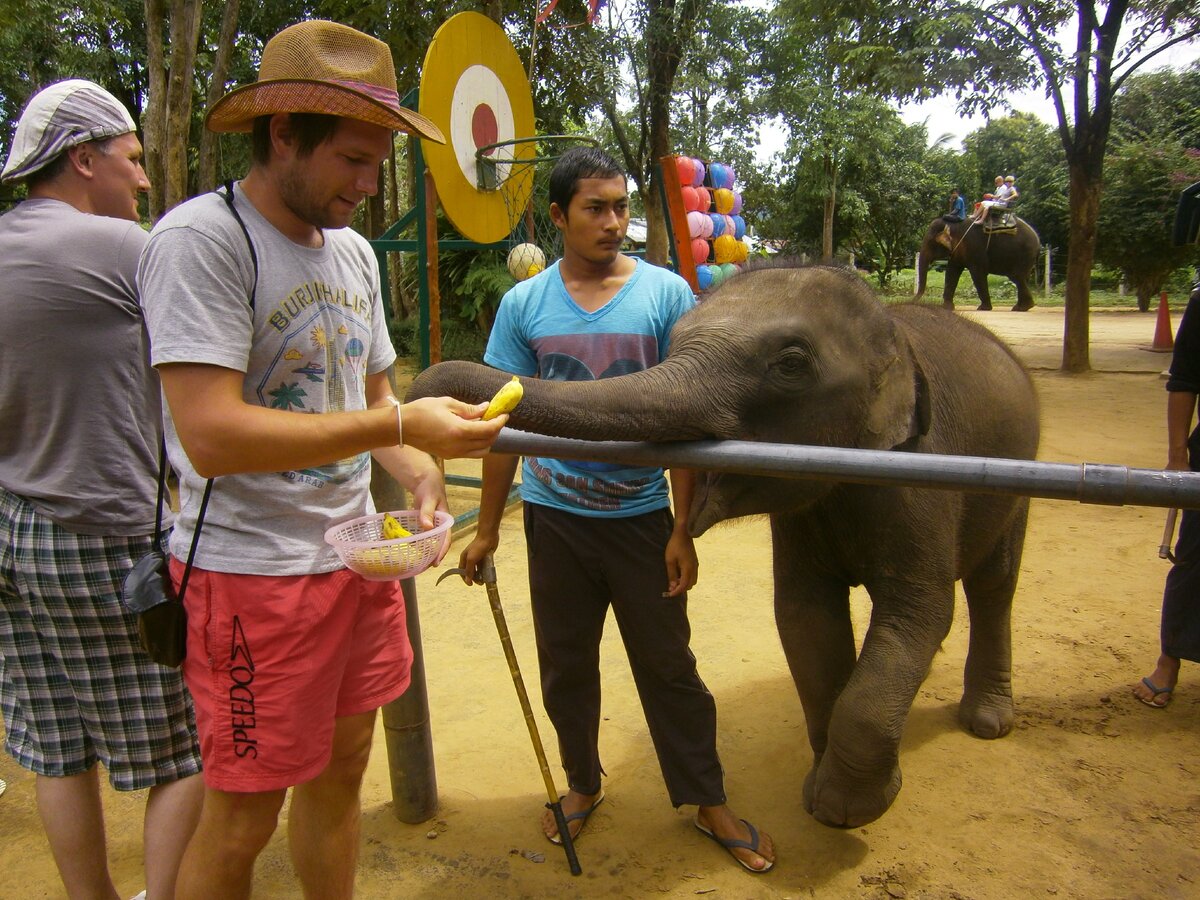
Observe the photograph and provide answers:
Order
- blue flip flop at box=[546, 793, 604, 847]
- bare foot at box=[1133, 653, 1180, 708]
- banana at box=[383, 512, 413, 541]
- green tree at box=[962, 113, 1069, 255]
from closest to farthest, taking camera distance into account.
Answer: banana at box=[383, 512, 413, 541]
blue flip flop at box=[546, 793, 604, 847]
bare foot at box=[1133, 653, 1180, 708]
green tree at box=[962, 113, 1069, 255]

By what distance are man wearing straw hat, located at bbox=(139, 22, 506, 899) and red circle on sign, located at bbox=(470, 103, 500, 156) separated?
433 centimetres

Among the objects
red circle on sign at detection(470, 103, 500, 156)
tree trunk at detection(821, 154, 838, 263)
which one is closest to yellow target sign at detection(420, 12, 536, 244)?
red circle on sign at detection(470, 103, 500, 156)

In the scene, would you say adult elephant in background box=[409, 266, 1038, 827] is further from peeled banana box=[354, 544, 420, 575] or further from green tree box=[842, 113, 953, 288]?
green tree box=[842, 113, 953, 288]

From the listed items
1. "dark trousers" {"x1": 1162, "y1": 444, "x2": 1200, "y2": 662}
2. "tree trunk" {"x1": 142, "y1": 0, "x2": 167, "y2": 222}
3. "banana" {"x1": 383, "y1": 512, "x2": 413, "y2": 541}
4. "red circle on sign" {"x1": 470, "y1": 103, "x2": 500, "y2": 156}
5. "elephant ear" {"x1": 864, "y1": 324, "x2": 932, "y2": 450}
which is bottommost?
"dark trousers" {"x1": 1162, "y1": 444, "x2": 1200, "y2": 662}

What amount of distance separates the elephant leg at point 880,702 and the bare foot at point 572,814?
30.4 inches

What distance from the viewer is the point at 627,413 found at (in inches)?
78.3

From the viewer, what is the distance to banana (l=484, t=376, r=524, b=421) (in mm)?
1643

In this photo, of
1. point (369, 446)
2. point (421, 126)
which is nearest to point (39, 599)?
point (369, 446)

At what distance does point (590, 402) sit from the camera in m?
1.95

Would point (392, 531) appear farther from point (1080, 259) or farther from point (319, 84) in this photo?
point (1080, 259)

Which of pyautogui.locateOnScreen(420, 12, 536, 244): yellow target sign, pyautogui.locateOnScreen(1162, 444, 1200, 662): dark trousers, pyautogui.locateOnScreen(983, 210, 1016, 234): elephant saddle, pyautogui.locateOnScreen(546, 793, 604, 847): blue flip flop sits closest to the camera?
pyautogui.locateOnScreen(546, 793, 604, 847): blue flip flop

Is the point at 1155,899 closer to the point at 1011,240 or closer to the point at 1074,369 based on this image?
the point at 1074,369

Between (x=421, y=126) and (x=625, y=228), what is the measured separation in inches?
32.7

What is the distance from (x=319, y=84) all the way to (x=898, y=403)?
1.80 m
